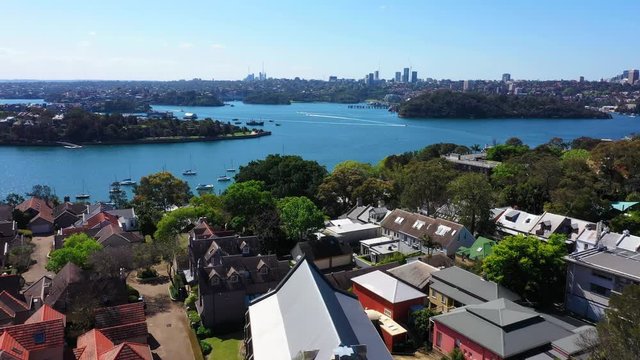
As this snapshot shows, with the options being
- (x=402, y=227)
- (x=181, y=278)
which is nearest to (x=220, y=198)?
(x=181, y=278)

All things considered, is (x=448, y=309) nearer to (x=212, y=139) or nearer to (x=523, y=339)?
(x=523, y=339)

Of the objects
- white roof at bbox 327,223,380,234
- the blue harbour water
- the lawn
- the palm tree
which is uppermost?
the palm tree

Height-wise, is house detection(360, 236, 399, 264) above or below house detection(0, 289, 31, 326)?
below

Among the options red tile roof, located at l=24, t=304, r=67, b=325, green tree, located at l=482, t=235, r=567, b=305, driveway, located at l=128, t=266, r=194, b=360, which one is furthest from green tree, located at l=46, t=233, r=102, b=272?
green tree, located at l=482, t=235, r=567, b=305

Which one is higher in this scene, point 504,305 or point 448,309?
point 504,305

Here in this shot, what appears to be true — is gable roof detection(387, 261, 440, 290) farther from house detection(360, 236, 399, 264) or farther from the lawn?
the lawn

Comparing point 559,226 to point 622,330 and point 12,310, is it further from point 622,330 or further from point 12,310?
point 12,310
